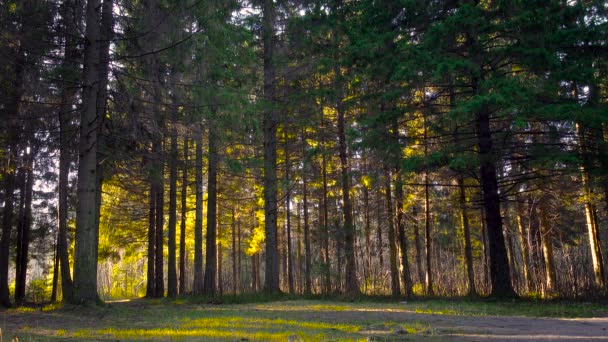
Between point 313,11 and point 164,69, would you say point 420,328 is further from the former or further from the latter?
point 313,11

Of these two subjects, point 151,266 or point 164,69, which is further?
point 151,266

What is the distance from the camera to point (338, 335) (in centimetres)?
696

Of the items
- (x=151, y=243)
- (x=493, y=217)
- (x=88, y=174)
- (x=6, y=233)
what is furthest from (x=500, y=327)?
(x=151, y=243)

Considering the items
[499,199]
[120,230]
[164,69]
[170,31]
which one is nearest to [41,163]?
[164,69]

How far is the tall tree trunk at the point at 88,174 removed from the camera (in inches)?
449

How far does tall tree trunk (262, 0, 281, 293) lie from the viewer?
18.1 meters

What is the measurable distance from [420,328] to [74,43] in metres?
11.4

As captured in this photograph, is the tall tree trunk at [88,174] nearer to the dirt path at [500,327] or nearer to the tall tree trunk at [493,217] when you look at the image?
the dirt path at [500,327]

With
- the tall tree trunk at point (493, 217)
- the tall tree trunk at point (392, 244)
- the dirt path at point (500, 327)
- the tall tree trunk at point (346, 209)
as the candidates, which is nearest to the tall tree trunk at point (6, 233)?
the tall tree trunk at point (346, 209)

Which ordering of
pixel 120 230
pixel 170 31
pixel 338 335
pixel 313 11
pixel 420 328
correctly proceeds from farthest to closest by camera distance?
1. pixel 120 230
2. pixel 313 11
3. pixel 170 31
4. pixel 420 328
5. pixel 338 335

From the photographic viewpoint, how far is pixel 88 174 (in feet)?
38.6

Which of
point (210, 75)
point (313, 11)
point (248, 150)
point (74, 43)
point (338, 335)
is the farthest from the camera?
point (248, 150)

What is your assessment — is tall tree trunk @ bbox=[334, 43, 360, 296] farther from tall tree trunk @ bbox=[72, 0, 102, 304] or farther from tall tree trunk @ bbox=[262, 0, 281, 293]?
tall tree trunk @ bbox=[72, 0, 102, 304]

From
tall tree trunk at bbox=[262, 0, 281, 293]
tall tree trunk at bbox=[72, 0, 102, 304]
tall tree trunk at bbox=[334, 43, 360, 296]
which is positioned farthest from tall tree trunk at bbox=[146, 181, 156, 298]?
tall tree trunk at bbox=[72, 0, 102, 304]
